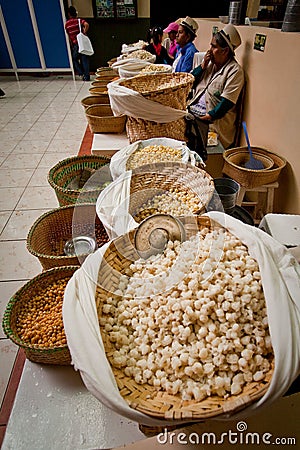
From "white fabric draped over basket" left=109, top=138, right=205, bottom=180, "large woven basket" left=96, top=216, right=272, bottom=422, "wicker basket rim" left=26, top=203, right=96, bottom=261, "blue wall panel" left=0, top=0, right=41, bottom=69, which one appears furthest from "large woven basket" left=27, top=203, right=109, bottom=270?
"blue wall panel" left=0, top=0, right=41, bottom=69

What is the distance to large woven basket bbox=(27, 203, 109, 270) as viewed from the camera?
4.70ft

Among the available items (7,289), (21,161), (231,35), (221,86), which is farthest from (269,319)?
(21,161)

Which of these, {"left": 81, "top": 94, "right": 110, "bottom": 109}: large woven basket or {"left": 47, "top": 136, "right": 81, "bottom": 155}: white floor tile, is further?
{"left": 47, "top": 136, "right": 81, "bottom": 155}: white floor tile

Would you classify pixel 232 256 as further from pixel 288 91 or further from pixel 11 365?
pixel 288 91

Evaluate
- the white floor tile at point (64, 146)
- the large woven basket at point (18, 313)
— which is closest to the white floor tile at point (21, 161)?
the white floor tile at point (64, 146)

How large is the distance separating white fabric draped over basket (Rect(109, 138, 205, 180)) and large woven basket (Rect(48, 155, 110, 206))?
25 centimetres

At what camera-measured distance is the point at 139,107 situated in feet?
5.70

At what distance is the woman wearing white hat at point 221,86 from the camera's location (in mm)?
2391

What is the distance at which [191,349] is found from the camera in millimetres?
773

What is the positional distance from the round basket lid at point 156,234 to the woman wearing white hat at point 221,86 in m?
1.42

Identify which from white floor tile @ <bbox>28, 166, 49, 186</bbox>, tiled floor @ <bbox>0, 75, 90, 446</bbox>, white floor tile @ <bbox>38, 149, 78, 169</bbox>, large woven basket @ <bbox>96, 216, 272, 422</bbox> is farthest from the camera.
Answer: white floor tile @ <bbox>38, 149, 78, 169</bbox>

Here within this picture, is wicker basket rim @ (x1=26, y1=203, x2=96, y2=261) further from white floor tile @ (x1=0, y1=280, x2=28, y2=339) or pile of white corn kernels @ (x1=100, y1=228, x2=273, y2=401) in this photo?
pile of white corn kernels @ (x1=100, y1=228, x2=273, y2=401)

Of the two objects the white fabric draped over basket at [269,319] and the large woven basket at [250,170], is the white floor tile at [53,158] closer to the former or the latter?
the large woven basket at [250,170]

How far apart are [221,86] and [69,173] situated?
4.92 feet
